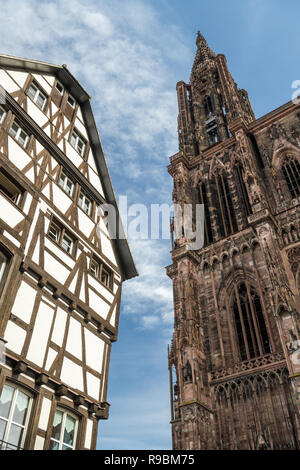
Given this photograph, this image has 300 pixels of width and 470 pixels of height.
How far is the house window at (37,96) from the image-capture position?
12.2 m

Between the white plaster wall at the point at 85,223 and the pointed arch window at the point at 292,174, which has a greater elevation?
the pointed arch window at the point at 292,174

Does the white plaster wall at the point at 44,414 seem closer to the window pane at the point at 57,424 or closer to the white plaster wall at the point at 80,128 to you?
the window pane at the point at 57,424

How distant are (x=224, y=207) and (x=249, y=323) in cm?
958

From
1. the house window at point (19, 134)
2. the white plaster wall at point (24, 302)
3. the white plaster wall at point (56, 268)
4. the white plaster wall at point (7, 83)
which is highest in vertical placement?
the white plaster wall at point (7, 83)

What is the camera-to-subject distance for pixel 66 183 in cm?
1212

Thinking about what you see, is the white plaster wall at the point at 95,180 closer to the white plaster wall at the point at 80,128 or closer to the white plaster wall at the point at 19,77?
the white plaster wall at the point at 80,128

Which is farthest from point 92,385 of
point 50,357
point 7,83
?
point 7,83

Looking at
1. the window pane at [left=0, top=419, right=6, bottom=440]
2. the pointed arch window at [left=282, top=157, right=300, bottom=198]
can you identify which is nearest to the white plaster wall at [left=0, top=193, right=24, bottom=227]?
the window pane at [left=0, top=419, right=6, bottom=440]

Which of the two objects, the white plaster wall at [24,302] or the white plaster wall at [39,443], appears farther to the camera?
the white plaster wall at [24,302]

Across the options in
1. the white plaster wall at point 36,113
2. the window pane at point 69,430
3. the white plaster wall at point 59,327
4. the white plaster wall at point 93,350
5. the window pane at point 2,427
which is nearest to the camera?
the window pane at point 2,427

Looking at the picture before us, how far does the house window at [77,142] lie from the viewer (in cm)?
1342

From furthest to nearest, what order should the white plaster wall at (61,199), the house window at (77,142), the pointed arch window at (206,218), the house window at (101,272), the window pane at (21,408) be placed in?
the pointed arch window at (206,218)
the house window at (77,142)
the house window at (101,272)
the white plaster wall at (61,199)
the window pane at (21,408)

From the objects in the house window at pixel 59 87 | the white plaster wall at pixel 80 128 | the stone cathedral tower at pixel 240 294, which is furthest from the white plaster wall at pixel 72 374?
the stone cathedral tower at pixel 240 294

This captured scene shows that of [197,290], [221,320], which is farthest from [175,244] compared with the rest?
[221,320]
